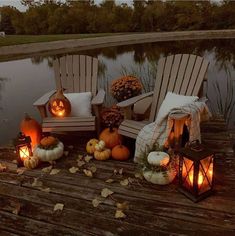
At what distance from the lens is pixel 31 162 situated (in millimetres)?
3098

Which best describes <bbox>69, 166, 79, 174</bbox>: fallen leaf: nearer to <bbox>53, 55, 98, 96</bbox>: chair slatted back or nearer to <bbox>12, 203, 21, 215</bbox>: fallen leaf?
<bbox>12, 203, 21, 215</bbox>: fallen leaf

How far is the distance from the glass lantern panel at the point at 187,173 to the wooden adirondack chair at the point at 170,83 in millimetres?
804

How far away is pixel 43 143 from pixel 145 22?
36739 mm

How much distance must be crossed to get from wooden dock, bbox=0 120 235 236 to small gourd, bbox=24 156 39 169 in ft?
0.20

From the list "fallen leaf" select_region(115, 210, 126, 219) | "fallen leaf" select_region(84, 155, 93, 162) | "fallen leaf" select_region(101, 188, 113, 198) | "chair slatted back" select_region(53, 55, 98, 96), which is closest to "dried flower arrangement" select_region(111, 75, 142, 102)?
"chair slatted back" select_region(53, 55, 98, 96)

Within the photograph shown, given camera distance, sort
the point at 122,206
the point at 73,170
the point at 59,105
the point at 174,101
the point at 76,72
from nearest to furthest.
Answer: the point at 122,206
the point at 73,170
the point at 174,101
the point at 59,105
the point at 76,72

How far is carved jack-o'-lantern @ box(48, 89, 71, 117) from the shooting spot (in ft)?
11.8

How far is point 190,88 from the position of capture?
3455mm

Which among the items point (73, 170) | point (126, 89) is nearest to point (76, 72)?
point (126, 89)

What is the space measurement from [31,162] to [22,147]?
187mm

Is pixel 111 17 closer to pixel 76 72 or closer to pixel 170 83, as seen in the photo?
pixel 76 72

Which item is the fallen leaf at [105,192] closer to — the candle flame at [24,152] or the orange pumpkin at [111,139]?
the orange pumpkin at [111,139]

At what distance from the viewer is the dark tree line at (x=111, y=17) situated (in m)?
34.7

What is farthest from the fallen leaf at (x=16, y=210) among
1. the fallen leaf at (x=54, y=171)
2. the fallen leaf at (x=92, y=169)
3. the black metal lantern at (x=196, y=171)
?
the black metal lantern at (x=196, y=171)
